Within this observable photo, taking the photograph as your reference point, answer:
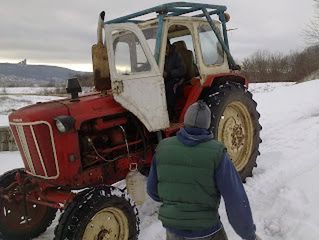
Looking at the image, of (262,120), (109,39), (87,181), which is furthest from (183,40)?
(262,120)

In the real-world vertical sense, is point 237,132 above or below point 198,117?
below

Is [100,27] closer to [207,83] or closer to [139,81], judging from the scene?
[139,81]

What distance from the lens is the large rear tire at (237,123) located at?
6086 millimetres

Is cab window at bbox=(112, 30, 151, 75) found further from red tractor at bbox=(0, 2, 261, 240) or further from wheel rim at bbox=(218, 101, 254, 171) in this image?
wheel rim at bbox=(218, 101, 254, 171)

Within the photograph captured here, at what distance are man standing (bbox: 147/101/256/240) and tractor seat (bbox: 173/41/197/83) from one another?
3073 millimetres

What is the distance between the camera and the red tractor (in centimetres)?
479

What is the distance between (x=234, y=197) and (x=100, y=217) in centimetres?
193

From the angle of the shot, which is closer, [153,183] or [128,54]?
[153,183]

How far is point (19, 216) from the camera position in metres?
5.55

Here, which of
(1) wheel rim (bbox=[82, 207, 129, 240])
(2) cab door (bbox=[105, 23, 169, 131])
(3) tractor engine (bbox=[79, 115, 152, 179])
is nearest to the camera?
(1) wheel rim (bbox=[82, 207, 129, 240])

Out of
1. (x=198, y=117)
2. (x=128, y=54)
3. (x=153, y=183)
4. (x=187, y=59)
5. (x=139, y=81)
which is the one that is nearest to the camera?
(x=198, y=117)

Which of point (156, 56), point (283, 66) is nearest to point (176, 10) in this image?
point (156, 56)

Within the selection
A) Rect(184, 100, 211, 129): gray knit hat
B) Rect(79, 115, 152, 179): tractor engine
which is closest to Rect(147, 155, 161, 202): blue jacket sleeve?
Rect(184, 100, 211, 129): gray knit hat

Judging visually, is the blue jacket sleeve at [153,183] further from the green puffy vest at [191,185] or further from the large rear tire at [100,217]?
the large rear tire at [100,217]
